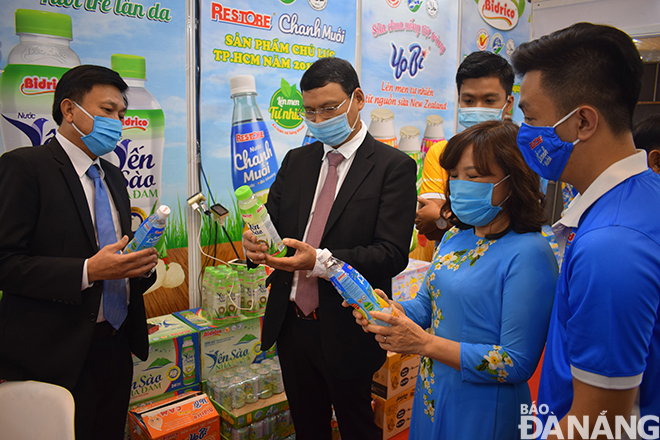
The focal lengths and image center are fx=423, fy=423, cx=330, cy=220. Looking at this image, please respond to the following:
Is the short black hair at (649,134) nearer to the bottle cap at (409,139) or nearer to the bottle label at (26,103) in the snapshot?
the bottle cap at (409,139)

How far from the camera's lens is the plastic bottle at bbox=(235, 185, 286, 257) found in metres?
1.58

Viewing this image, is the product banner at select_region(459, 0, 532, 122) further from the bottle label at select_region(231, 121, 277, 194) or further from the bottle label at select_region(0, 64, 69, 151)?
the bottle label at select_region(0, 64, 69, 151)

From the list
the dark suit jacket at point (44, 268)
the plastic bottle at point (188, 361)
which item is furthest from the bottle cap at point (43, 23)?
the plastic bottle at point (188, 361)

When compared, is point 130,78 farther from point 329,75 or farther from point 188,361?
point 188,361

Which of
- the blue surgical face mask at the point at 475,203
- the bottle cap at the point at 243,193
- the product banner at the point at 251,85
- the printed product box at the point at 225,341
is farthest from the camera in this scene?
the product banner at the point at 251,85

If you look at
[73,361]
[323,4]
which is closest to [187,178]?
[73,361]

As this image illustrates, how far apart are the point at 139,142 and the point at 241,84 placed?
775 millimetres

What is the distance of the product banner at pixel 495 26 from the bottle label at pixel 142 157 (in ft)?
11.9

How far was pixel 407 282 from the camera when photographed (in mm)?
3566

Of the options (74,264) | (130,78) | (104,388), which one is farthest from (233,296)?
(130,78)

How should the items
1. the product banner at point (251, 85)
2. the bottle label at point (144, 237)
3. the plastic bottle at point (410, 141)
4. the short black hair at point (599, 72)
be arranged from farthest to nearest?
the plastic bottle at point (410, 141) → the product banner at point (251, 85) → the bottle label at point (144, 237) → the short black hair at point (599, 72)

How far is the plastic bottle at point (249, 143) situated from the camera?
2.90 meters

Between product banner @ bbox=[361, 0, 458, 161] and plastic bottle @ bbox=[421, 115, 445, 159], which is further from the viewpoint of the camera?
plastic bottle @ bbox=[421, 115, 445, 159]

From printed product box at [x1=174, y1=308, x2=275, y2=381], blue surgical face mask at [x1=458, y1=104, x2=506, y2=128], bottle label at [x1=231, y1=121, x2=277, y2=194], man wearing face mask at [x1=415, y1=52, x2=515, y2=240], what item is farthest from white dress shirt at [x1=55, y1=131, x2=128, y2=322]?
blue surgical face mask at [x1=458, y1=104, x2=506, y2=128]
